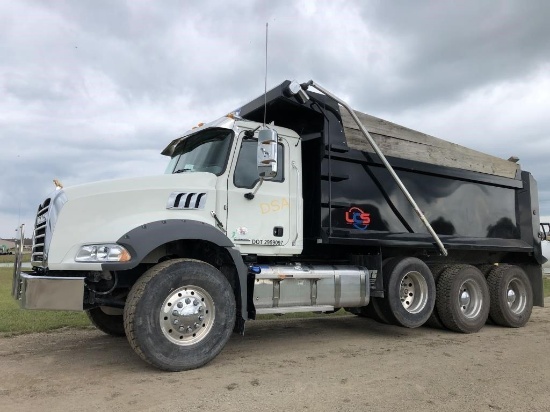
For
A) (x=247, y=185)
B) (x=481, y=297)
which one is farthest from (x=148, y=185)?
(x=481, y=297)

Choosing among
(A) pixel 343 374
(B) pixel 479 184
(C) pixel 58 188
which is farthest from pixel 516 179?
(C) pixel 58 188

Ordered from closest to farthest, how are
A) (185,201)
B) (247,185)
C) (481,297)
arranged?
(185,201)
(247,185)
(481,297)

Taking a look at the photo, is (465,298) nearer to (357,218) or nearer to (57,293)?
(357,218)

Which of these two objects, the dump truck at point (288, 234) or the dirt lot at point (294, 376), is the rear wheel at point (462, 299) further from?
the dirt lot at point (294, 376)

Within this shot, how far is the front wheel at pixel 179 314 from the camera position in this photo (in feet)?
15.2

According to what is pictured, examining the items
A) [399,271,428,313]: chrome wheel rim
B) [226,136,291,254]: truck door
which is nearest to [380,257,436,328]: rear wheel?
[399,271,428,313]: chrome wheel rim

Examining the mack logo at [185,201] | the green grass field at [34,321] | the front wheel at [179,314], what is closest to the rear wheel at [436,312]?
the green grass field at [34,321]

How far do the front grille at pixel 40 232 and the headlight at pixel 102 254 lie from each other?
1.79 ft

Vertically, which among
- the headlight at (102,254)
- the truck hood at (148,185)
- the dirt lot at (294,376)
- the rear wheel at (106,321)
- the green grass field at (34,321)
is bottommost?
the dirt lot at (294,376)

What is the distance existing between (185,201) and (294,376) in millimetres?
2231

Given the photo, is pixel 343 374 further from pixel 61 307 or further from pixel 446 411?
pixel 61 307

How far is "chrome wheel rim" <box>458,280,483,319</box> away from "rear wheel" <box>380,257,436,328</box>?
3.20 ft

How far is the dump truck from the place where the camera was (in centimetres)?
488

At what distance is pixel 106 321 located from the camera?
6.63 metres
